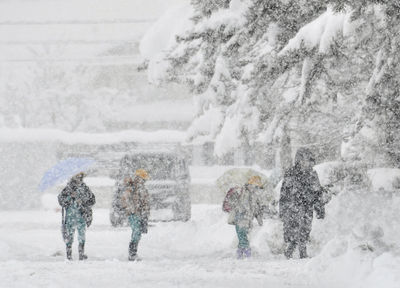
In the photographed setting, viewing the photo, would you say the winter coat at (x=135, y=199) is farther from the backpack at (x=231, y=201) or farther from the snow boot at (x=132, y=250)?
the backpack at (x=231, y=201)

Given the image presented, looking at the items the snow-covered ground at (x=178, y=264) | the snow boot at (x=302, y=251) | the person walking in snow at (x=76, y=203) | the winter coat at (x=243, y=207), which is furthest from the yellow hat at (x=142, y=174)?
the snow boot at (x=302, y=251)

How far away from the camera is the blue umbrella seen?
13.2 m

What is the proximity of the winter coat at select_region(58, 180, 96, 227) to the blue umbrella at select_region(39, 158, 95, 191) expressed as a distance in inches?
12.9

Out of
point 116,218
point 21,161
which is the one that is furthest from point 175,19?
point 21,161

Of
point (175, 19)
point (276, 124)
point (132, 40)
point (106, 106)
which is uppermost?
point (132, 40)

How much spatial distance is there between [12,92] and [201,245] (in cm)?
2689

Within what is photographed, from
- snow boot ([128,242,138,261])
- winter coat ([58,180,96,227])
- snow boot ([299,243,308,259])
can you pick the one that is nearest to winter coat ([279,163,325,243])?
snow boot ([299,243,308,259])

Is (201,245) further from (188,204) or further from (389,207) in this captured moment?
(389,207)

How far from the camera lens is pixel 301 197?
1234 cm

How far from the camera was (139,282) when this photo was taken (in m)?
9.22

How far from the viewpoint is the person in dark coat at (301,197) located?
40.3ft

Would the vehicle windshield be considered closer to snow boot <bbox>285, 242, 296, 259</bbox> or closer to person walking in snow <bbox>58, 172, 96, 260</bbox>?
person walking in snow <bbox>58, 172, 96, 260</bbox>

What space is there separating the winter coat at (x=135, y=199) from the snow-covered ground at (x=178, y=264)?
2.68 ft

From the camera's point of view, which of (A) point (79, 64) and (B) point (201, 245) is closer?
(B) point (201, 245)
